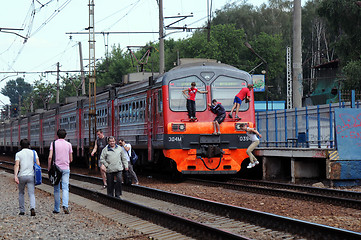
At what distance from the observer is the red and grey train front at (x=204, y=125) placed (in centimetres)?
1873

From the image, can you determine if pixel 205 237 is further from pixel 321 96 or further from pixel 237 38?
pixel 237 38

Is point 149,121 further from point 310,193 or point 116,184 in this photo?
point 310,193

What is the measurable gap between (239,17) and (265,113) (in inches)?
2554

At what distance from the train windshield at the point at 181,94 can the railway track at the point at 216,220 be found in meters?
3.91

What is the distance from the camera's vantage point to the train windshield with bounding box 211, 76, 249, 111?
19.4 meters

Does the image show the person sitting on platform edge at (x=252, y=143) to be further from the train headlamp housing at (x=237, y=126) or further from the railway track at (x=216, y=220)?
the railway track at (x=216, y=220)

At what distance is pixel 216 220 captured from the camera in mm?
11180

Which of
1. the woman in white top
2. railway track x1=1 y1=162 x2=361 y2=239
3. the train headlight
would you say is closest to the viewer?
railway track x1=1 y1=162 x2=361 y2=239


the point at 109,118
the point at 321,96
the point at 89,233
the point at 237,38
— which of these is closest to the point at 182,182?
the point at 109,118

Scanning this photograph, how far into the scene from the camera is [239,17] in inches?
3420

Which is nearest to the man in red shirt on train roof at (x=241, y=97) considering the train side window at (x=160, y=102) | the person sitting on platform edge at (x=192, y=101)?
the person sitting on platform edge at (x=192, y=101)

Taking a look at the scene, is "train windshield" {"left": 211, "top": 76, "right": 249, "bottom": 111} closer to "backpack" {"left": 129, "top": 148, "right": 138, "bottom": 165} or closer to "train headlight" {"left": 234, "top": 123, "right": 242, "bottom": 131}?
"train headlight" {"left": 234, "top": 123, "right": 242, "bottom": 131}

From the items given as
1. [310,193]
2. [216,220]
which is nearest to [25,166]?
[216,220]

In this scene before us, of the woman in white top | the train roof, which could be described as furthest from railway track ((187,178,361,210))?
the woman in white top
